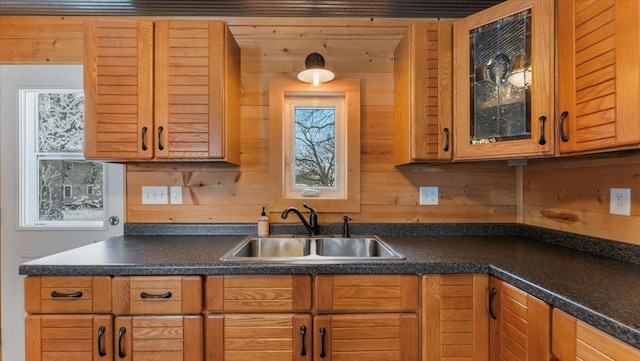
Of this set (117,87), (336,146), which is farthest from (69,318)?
(336,146)

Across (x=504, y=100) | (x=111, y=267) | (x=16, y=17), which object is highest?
(x=16, y=17)

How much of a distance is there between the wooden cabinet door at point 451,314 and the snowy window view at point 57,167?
2.11m

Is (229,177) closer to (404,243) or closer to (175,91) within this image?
(175,91)

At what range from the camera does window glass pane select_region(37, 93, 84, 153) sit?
2.04 metres

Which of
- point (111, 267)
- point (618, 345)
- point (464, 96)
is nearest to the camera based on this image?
Result: point (618, 345)

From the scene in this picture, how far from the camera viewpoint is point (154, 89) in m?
1.67

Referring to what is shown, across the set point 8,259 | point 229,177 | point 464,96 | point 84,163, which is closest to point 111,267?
point 229,177

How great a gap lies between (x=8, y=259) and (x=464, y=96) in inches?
119

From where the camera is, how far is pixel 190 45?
1.67m

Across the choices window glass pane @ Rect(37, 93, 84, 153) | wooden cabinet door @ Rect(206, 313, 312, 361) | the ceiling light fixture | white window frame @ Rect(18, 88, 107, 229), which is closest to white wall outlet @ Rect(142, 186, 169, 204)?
white window frame @ Rect(18, 88, 107, 229)

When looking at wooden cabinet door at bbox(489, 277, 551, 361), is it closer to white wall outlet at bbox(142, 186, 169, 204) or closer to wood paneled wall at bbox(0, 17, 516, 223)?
wood paneled wall at bbox(0, 17, 516, 223)

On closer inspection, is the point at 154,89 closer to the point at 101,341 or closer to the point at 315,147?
the point at 315,147

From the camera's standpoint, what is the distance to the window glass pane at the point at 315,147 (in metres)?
2.09

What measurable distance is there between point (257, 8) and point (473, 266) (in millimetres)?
1934
